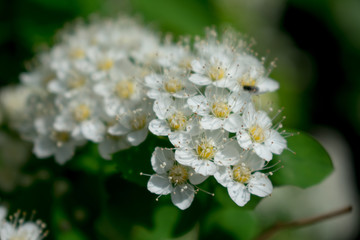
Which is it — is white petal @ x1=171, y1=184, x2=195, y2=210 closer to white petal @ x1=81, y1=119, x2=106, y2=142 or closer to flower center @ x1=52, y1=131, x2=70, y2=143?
white petal @ x1=81, y1=119, x2=106, y2=142

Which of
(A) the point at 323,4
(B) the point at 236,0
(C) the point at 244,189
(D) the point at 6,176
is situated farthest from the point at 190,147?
(A) the point at 323,4

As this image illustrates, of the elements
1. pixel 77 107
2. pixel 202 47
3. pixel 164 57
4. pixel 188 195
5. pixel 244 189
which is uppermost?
pixel 202 47

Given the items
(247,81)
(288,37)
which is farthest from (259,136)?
(288,37)

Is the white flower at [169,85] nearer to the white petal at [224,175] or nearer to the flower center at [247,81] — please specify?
the flower center at [247,81]

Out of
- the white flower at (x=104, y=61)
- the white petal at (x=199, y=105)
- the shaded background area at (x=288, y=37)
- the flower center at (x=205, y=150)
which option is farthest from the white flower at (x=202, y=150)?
the shaded background area at (x=288, y=37)

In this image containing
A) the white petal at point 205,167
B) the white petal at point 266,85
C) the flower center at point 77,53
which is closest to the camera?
the white petal at point 205,167

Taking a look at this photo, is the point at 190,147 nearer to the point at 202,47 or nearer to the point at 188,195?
the point at 188,195
